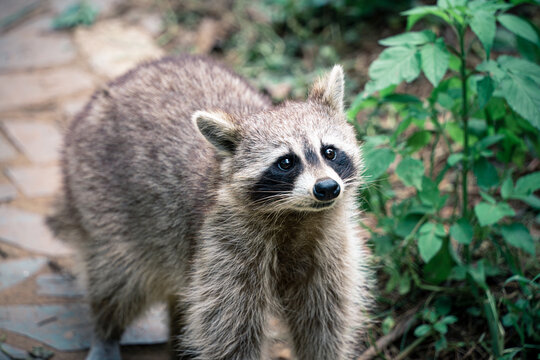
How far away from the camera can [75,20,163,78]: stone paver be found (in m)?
6.04

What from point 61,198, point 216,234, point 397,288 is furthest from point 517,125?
point 61,198

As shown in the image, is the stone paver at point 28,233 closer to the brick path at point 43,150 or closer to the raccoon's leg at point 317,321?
the brick path at point 43,150

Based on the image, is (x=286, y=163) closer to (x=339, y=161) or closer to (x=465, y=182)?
(x=339, y=161)

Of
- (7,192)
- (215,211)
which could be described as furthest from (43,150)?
(215,211)

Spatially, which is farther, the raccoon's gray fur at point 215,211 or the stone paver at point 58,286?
the stone paver at point 58,286

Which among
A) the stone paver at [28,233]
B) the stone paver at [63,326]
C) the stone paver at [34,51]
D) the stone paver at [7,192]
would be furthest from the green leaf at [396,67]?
the stone paver at [34,51]

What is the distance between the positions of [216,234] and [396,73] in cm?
116

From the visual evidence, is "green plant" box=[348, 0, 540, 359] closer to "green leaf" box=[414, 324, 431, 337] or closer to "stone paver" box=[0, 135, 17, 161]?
"green leaf" box=[414, 324, 431, 337]

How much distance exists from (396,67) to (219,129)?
91 cm

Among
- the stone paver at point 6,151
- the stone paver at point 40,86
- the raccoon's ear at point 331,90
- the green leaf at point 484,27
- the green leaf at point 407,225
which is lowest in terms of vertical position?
the stone paver at point 6,151

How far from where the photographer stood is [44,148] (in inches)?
205

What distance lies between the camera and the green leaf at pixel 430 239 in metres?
3.17

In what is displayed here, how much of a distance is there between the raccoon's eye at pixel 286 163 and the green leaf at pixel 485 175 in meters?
1.11

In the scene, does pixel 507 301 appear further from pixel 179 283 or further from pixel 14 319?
pixel 14 319
